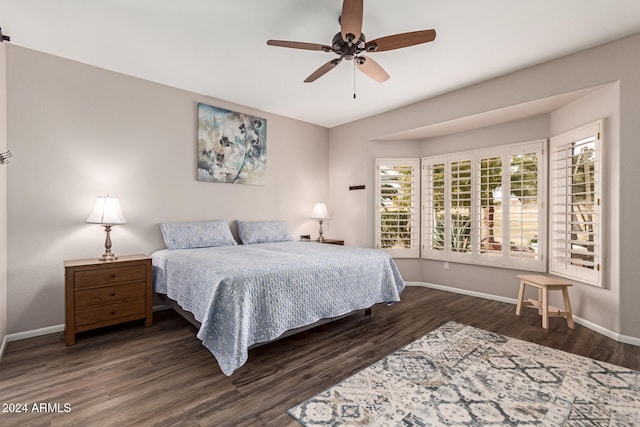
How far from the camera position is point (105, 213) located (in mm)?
3018

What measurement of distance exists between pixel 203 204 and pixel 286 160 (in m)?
1.62

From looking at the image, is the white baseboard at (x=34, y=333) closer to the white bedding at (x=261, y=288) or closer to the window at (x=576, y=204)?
the white bedding at (x=261, y=288)

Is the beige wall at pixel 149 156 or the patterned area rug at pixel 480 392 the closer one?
the patterned area rug at pixel 480 392

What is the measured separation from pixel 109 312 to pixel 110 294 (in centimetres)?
17

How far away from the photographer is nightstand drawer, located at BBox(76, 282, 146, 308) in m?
2.82

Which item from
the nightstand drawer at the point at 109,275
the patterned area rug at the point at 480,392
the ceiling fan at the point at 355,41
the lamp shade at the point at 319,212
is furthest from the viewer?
the lamp shade at the point at 319,212

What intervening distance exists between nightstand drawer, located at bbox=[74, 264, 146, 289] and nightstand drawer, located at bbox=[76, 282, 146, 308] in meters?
0.06

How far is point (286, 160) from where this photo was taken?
17.0 ft

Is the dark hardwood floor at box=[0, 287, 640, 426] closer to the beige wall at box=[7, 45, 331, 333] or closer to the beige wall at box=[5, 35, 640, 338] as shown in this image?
the beige wall at box=[5, 35, 640, 338]

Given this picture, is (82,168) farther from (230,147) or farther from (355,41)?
(355,41)

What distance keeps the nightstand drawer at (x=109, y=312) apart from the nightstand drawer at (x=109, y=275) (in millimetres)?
229

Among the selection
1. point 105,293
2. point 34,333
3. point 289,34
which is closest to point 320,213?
point 289,34

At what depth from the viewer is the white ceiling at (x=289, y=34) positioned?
2424 millimetres

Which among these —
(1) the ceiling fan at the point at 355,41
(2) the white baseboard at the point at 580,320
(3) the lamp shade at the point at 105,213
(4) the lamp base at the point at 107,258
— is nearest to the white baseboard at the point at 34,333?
(4) the lamp base at the point at 107,258
